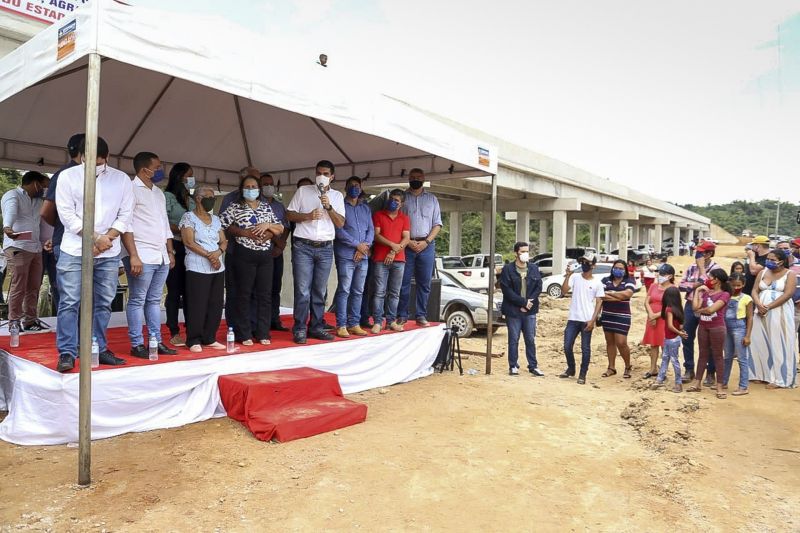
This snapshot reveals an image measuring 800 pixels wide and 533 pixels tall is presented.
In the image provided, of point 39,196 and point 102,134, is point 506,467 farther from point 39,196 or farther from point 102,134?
point 102,134

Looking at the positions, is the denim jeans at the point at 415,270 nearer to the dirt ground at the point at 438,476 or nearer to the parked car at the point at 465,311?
the dirt ground at the point at 438,476

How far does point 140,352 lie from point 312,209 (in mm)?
2201

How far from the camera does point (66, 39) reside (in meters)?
3.65

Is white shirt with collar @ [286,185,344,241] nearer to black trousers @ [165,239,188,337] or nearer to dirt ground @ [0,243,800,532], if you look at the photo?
black trousers @ [165,239,188,337]

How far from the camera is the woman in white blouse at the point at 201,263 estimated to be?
5219mm

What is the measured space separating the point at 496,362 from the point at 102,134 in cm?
677

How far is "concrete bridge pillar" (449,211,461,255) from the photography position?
124 ft

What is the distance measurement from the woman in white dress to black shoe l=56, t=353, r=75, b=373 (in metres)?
8.00

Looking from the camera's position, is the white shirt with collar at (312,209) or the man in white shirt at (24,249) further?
the man in white shirt at (24,249)

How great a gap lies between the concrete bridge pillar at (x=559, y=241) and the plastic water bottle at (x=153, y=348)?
2706 centimetres

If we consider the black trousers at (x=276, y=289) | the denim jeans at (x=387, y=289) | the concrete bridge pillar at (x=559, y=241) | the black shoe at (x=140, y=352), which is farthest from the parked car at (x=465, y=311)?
the concrete bridge pillar at (x=559, y=241)

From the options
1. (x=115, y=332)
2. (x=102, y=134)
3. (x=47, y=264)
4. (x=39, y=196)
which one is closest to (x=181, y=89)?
(x=102, y=134)

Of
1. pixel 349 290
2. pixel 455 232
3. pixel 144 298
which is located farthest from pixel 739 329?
pixel 455 232

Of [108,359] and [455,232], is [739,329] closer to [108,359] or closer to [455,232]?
[108,359]
